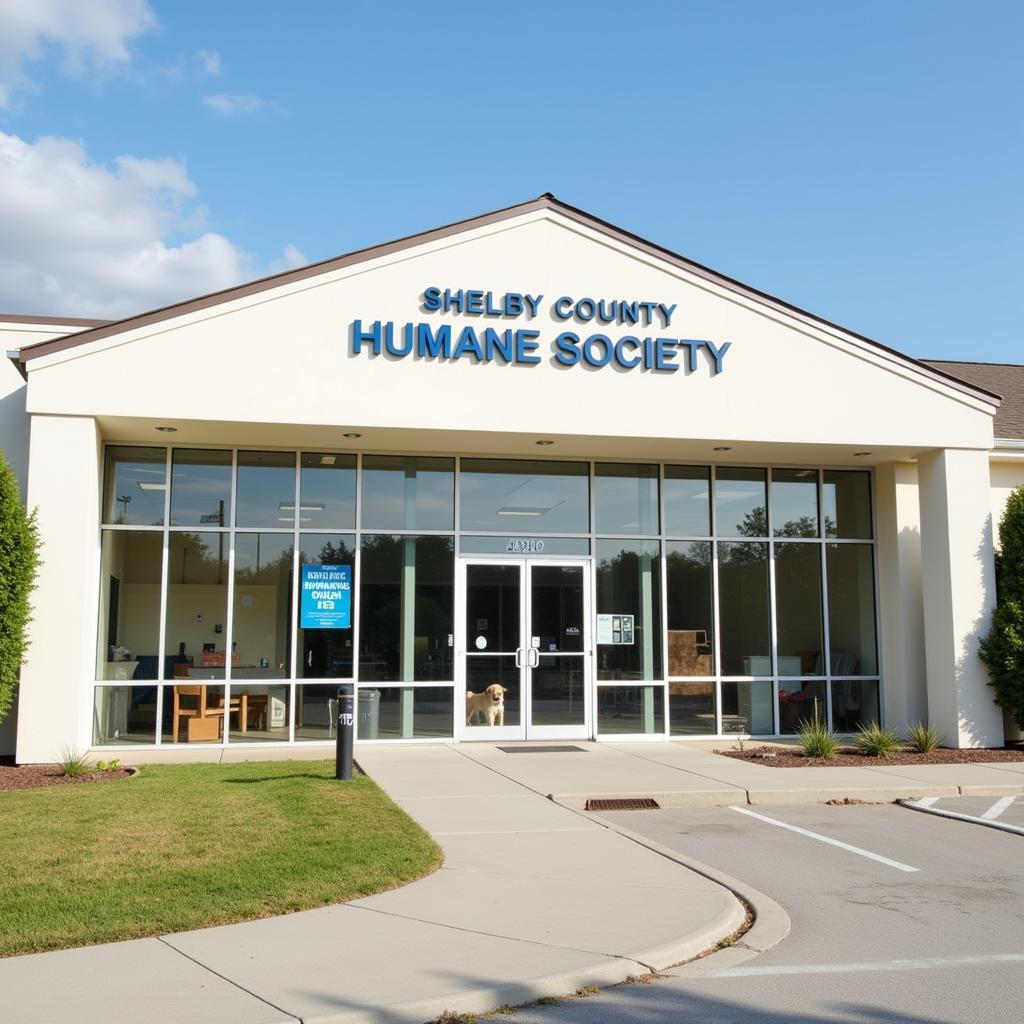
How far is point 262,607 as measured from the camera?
1587 cm

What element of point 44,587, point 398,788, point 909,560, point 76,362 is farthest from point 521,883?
point 909,560

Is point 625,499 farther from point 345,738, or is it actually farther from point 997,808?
point 997,808

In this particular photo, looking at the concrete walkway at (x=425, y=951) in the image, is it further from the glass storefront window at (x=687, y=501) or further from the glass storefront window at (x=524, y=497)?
the glass storefront window at (x=687, y=501)

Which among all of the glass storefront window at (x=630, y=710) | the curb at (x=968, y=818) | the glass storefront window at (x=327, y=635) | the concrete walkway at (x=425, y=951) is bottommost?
the curb at (x=968, y=818)

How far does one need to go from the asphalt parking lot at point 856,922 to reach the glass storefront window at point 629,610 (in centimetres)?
567


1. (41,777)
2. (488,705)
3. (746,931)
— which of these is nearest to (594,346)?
(488,705)

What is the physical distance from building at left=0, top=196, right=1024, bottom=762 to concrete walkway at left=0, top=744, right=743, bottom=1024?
7.36 meters

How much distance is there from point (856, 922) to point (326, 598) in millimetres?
10358

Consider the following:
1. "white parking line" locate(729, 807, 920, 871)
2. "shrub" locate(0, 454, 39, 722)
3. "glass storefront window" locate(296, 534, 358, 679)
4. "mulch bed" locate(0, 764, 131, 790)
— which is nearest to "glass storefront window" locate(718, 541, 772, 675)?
"glass storefront window" locate(296, 534, 358, 679)

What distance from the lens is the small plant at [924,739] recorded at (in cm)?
1558

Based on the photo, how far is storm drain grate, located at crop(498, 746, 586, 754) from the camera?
1538cm

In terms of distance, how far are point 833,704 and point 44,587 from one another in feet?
39.7

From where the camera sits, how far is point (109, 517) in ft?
51.2

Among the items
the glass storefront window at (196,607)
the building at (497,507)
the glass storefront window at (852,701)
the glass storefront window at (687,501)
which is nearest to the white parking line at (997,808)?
the building at (497,507)
